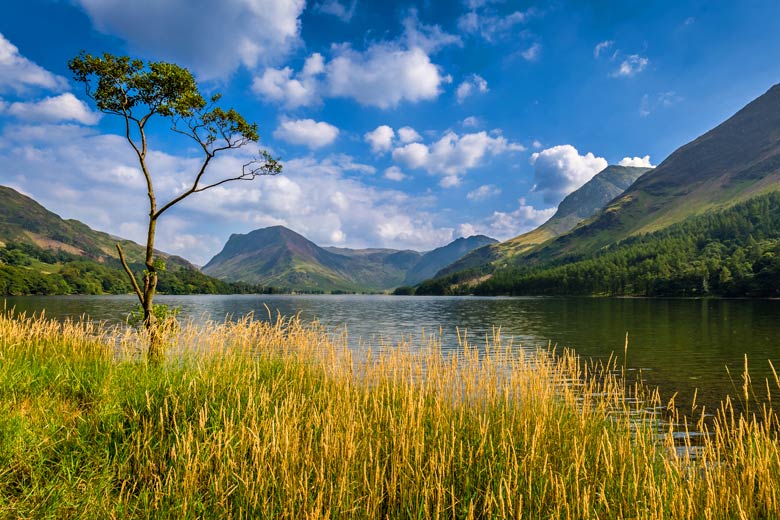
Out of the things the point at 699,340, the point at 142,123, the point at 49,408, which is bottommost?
the point at 699,340

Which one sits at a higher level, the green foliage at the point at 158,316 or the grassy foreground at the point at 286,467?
the green foliage at the point at 158,316

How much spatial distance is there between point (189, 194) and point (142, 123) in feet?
9.88

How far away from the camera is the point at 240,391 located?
9.06 meters

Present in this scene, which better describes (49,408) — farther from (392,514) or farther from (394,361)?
(394,361)

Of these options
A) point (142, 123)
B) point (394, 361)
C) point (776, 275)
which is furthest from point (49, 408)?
point (776, 275)

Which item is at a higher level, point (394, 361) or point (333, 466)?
point (394, 361)

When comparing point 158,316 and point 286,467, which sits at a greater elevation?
point 158,316

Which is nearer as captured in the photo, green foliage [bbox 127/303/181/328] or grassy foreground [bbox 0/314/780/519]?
grassy foreground [bbox 0/314/780/519]

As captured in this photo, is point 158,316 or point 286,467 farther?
point 158,316

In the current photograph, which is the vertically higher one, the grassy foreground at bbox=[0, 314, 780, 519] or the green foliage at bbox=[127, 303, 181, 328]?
the green foliage at bbox=[127, 303, 181, 328]

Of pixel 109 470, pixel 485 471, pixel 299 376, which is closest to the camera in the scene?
pixel 109 470

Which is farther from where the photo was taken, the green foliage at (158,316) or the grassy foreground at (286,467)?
the green foliage at (158,316)

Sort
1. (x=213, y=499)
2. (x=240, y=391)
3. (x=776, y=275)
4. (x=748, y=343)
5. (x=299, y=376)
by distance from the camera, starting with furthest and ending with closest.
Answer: (x=776, y=275), (x=748, y=343), (x=299, y=376), (x=240, y=391), (x=213, y=499)

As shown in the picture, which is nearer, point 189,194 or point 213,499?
point 213,499
